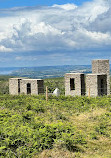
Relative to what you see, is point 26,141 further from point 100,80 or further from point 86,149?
point 100,80

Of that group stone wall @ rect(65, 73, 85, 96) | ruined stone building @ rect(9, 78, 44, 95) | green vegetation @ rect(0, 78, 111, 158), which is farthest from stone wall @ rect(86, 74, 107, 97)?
green vegetation @ rect(0, 78, 111, 158)

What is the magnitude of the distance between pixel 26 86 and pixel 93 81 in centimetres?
594

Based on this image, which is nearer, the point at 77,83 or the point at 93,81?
the point at 93,81

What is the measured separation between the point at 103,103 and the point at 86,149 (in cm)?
617

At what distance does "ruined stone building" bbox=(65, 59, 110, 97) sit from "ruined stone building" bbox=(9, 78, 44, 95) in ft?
7.79

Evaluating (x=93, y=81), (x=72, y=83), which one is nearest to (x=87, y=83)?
(x=93, y=81)

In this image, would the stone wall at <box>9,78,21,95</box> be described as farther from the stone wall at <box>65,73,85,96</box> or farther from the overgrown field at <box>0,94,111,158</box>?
the overgrown field at <box>0,94,111,158</box>

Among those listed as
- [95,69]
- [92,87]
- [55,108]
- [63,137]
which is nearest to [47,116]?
[55,108]

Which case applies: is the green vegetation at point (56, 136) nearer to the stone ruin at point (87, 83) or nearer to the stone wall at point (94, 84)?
the stone wall at point (94, 84)

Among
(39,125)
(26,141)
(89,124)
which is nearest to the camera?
(26,141)

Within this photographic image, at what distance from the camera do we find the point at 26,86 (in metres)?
21.6

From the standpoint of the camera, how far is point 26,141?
7.89 meters

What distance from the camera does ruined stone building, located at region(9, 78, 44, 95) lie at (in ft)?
68.1

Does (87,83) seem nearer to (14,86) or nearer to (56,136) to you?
(14,86)
